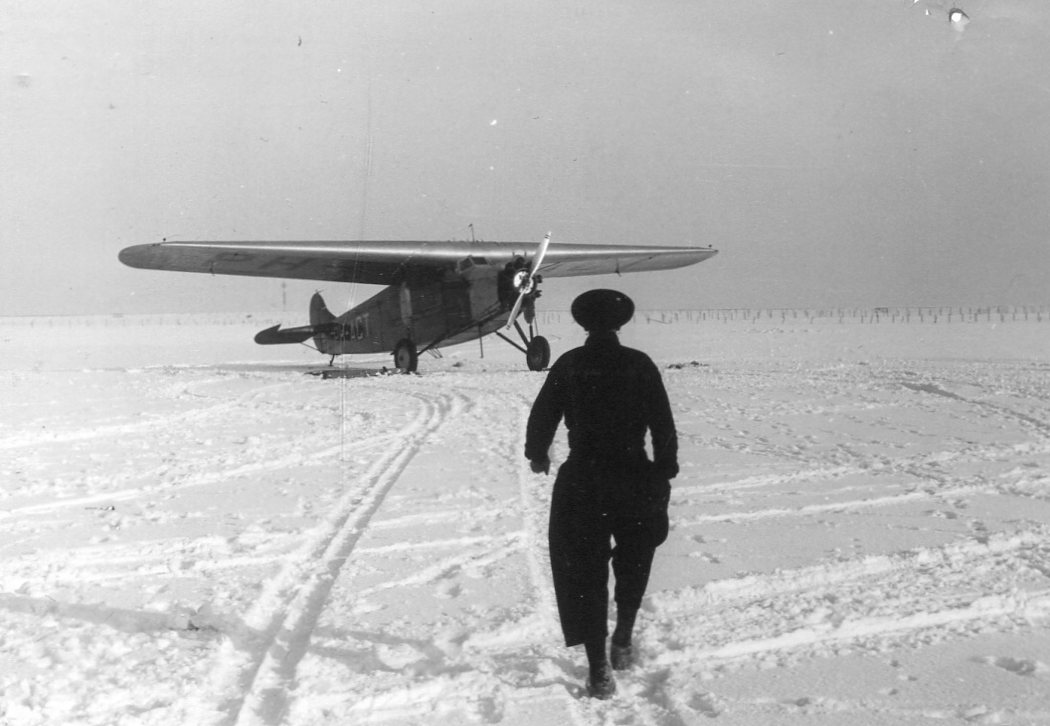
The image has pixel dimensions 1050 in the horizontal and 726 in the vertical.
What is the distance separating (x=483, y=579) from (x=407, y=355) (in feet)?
54.4

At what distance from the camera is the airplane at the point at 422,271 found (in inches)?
713

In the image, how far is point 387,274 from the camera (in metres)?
21.3

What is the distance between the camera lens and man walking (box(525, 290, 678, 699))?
10.4 feet

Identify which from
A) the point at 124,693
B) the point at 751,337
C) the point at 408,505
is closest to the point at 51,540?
the point at 408,505

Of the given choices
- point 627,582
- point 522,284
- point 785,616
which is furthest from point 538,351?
point 627,582

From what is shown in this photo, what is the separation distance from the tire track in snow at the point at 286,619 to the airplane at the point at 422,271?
11773 mm

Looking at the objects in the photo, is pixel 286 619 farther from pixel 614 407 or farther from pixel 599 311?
pixel 599 311

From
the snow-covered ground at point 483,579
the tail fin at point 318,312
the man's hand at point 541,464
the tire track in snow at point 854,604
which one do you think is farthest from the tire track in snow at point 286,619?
the tail fin at point 318,312

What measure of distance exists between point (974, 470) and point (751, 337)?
3018 cm

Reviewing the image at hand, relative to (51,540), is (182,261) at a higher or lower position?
higher

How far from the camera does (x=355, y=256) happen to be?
18969 mm

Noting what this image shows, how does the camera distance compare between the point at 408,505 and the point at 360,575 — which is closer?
the point at 360,575

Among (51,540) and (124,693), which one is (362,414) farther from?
(124,693)

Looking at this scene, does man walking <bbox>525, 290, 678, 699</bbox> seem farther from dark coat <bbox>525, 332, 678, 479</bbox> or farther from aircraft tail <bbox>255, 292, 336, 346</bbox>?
aircraft tail <bbox>255, 292, 336, 346</bbox>
